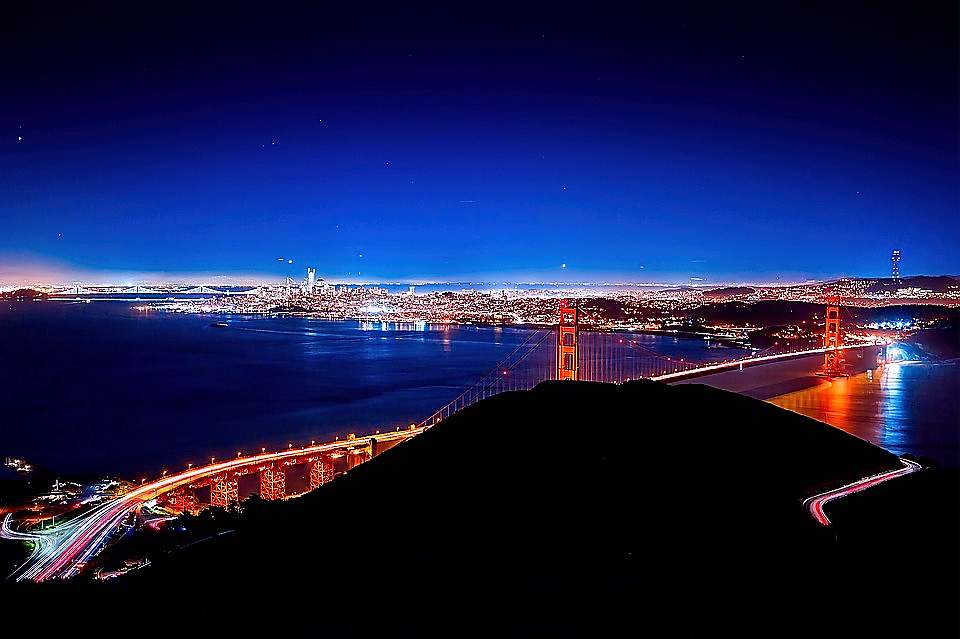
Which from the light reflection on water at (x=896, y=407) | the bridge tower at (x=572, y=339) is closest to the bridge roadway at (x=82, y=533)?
the bridge tower at (x=572, y=339)

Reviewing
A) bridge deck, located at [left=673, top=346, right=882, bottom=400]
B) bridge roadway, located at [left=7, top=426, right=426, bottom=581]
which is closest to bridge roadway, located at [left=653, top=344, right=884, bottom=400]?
bridge deck, located at [left=673, top=346, right=882, bottom=400]

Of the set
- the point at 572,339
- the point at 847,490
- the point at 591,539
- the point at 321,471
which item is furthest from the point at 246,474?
the point at 847,490

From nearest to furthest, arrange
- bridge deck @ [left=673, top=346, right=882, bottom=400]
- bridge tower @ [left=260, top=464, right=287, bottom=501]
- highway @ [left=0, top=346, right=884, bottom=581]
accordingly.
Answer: highway @ [left=0, top=346, right=884, bottom=581] → bridge tower @ [left=260, top=464, right=287, bottom=501] → bridge deck @ [left=673, top=346, right=882, bottom=400]

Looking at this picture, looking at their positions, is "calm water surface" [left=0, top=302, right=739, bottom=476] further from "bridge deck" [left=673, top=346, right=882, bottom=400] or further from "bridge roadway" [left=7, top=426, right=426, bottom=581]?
"bridge deck" [left=673, top=346, right=882, bottom=400]

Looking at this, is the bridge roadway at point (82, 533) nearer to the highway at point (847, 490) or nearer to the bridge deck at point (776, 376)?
the highway at point (847, 490)

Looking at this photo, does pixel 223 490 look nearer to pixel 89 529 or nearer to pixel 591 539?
pixel 89 529

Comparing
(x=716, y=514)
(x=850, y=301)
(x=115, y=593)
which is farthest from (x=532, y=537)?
(x=850, y=301)
